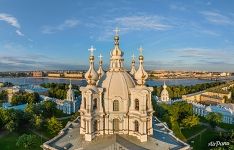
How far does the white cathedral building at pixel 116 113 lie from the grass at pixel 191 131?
71.9 feet

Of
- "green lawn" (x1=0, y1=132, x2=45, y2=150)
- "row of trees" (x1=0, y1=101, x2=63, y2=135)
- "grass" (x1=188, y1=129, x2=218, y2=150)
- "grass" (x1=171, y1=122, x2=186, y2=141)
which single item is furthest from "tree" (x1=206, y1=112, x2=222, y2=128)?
"green lawn" (x1=0, y1=132, x2=45, y2=150)

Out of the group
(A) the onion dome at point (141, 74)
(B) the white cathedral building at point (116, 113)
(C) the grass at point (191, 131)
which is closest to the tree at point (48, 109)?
(C) the grass at point (191, 131)

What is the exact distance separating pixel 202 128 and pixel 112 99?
1234 inches

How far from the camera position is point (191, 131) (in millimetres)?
52750

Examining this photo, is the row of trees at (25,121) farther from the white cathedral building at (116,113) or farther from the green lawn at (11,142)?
the white cathedral building at (116,113)

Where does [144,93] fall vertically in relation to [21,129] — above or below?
above

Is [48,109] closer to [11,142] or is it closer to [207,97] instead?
[11,142]

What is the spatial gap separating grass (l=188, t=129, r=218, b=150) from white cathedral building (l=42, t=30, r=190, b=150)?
16.2 metres

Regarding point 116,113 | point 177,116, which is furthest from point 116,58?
point 177,116

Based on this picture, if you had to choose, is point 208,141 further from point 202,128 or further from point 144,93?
point 144,93

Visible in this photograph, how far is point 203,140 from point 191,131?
4944 millimetres

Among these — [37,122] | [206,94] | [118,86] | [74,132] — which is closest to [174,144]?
[118,86]

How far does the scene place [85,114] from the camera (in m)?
28.2

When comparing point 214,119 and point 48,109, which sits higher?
point 48,109
